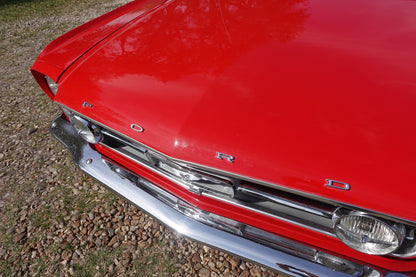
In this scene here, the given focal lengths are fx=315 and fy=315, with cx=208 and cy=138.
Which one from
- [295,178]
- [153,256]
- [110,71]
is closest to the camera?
[295,178]

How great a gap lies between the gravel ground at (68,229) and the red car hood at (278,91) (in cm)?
95

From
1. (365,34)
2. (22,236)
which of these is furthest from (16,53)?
(365,34)

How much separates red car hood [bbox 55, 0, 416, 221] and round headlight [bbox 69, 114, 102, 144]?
0.12 meters

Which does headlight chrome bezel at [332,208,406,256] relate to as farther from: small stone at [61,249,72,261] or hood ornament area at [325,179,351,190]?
small stone at [61,249,72,261]

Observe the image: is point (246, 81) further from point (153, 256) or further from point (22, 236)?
point (22, 236)

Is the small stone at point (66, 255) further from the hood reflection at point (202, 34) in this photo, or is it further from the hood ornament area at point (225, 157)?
the hood ornament area at point (225, 157)

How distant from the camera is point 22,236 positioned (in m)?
2.24

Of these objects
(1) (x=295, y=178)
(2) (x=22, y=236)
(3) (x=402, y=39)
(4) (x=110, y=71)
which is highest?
(3) (x=402, y=39)

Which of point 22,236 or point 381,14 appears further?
point 22,236

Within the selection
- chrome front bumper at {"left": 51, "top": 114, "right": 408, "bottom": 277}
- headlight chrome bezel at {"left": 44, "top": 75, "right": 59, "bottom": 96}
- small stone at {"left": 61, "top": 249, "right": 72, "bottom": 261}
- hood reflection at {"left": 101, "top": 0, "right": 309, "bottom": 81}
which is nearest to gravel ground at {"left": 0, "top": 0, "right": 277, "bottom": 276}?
small stone at {"left": 61, "top": 249, "right": 72, "bottom": 261}

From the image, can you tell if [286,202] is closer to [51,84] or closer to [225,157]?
[225,157]

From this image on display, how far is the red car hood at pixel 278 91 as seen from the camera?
1.17 metres

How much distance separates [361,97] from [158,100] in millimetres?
899

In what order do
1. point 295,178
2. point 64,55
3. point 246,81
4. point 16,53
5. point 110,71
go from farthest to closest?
point 16,53
point 64,55
point 110,71
point 246,81
point 295,178
